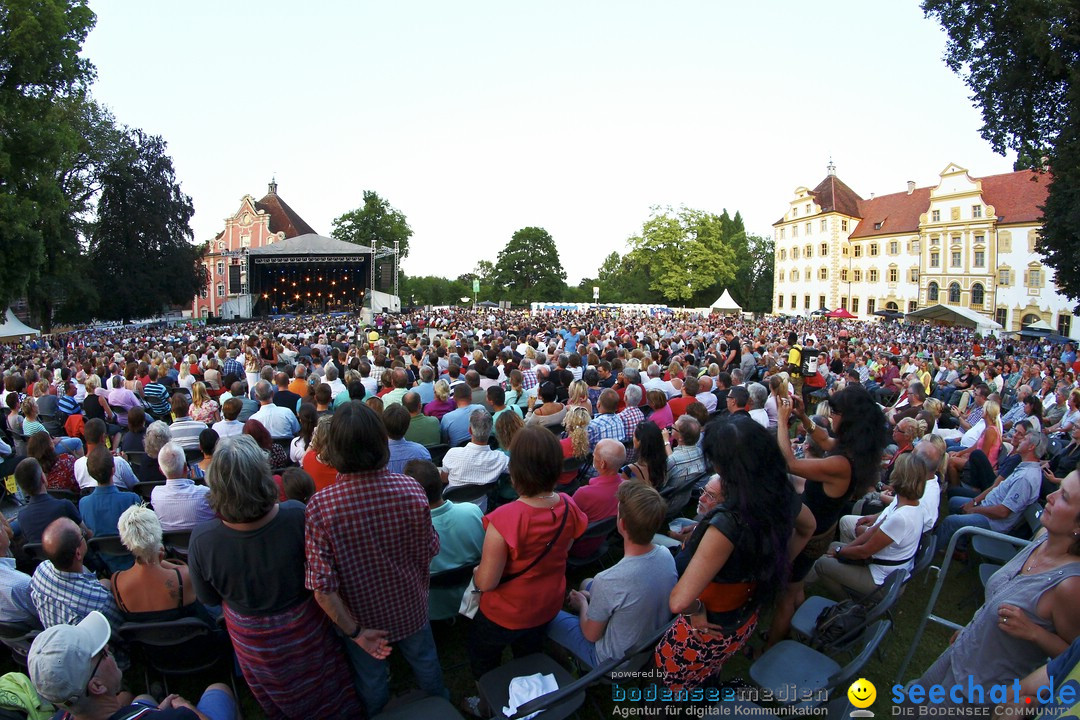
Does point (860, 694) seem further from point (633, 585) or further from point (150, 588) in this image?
point (150, 588)

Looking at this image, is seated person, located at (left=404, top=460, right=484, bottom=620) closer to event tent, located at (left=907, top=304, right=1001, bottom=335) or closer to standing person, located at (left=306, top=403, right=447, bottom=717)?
standing person, located at (left=306, top=403, right=447, bottom=717)

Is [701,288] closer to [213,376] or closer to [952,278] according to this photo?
[952,278]

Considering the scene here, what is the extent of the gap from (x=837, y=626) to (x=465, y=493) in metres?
2.26

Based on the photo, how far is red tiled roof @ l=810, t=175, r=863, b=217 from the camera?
48.9 metres

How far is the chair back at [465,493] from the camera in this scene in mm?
3588

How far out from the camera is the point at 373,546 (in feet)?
6.67

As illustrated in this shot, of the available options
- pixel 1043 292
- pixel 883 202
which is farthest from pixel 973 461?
pixel 883 202

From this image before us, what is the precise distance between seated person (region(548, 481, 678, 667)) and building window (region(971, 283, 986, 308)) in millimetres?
47646

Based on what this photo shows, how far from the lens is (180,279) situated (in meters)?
32.2

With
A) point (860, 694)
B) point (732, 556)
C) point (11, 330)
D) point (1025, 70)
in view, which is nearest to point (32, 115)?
point (11, 330)

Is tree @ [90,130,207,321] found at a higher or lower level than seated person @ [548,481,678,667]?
higher

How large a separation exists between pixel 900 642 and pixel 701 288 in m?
52.7

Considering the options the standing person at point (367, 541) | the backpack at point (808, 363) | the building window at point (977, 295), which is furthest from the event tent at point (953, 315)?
the standing person at point (367, 541)

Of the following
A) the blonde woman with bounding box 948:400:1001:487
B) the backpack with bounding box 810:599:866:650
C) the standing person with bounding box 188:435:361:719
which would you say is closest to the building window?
the blonde woman with bounding box 948:400:1001:487
